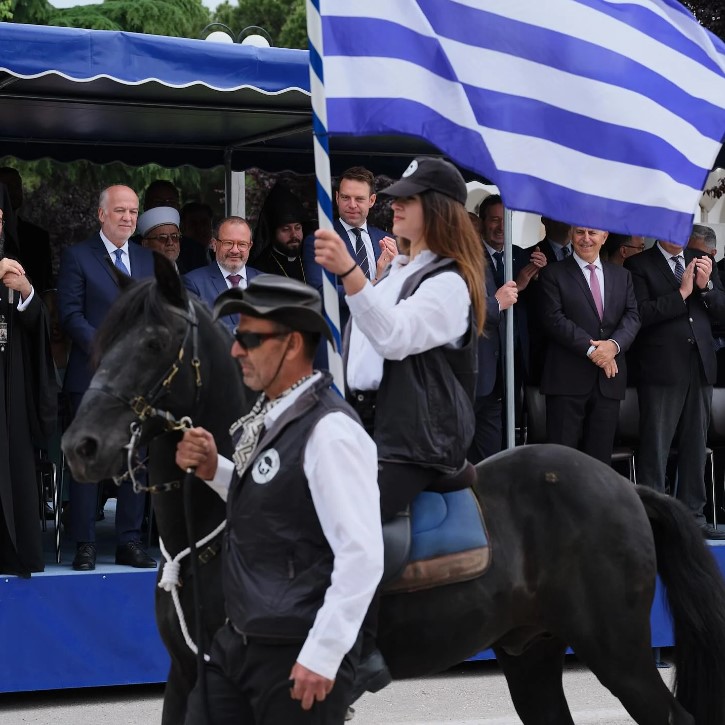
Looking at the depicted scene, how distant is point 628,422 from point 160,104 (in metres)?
3.81

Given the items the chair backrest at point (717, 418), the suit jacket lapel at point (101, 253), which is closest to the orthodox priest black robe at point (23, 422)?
the suit jacket lapel at point (101, 253)

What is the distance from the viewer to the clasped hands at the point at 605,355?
7.98m

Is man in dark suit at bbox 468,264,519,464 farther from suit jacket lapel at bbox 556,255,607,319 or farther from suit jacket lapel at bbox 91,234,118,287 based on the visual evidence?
suit jacket lapel at bbox 91,234,118,287

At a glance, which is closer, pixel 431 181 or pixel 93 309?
pixel 431 181

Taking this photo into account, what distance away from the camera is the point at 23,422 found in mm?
6680

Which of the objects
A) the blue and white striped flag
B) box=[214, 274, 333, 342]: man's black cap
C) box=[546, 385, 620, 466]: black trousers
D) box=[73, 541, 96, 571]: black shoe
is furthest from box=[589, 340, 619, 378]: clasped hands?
box=[214, 274, 333, 342]: man's black cap

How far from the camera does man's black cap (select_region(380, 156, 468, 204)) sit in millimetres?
4086

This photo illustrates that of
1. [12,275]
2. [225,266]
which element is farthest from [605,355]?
[12,275]

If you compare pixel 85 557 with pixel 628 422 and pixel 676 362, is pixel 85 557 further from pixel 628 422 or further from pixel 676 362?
pixel 676 362

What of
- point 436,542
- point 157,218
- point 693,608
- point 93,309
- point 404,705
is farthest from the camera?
point 157,218

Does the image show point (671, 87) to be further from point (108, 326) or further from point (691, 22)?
point (108, 326)

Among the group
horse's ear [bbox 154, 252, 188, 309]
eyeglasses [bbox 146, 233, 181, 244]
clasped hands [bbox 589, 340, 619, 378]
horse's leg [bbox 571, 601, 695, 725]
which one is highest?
eyeglasses [bbox 146, 233, 181, 244]

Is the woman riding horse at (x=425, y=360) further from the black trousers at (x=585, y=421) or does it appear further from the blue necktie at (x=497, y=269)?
the blue necktie at (x=497, y=269)

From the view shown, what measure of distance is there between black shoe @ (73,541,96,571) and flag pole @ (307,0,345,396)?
3.05 metres
